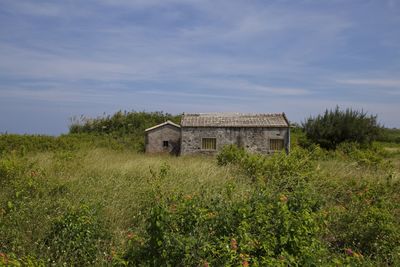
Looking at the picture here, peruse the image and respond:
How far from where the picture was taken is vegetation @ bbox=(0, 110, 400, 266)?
166 inches

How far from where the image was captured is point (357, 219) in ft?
20.3

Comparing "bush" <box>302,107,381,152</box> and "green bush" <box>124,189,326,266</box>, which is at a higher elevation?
"bush" <box>302,107,381,152</box>

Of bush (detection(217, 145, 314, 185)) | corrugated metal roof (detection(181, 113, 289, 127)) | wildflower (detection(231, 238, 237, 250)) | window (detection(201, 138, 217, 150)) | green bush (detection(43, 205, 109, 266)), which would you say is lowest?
green bush (detection(43, 205, 109, 266))

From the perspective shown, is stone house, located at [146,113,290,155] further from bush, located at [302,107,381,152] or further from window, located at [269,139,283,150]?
bush, located at [302,107,381,152]

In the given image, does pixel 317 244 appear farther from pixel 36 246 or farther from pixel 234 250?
pixel 36 246

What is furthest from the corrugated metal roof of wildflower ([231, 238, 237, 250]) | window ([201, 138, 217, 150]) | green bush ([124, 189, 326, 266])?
wildflower ([231, 238, 237, 250])

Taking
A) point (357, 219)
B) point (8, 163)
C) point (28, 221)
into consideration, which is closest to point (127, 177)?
point (8, 163)

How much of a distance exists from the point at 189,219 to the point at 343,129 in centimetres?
2582

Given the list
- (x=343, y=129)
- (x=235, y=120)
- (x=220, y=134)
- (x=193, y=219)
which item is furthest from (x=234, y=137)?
(x=193, y=219)

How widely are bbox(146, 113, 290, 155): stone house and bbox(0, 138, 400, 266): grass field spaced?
45.8 ft

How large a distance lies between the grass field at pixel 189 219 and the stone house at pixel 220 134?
549 inches

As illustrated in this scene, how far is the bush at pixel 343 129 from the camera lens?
92.1 ft

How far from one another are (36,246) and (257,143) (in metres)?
18.8

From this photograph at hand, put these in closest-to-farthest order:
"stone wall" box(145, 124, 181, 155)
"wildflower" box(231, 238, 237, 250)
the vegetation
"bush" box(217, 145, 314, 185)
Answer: "wildflower" box(231, 238, 237, 250) → the vegetation → "bush" box(217, 145, 314, 185) → "stone wall" box(145, 124, 181, 155)
